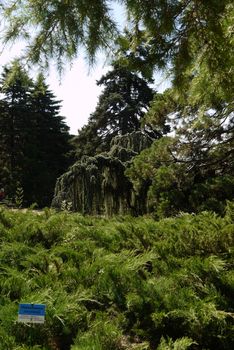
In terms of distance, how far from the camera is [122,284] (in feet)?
11.7

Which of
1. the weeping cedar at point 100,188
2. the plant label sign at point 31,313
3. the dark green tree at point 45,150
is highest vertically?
the dark green tree at point 45,150

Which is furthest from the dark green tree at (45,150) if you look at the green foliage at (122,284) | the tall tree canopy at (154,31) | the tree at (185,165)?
the tall tree canopy at (154,31)

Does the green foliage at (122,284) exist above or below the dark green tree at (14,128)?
below

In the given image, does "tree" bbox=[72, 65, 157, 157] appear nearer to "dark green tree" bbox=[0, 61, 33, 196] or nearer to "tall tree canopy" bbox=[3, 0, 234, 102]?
"dark green tree" bbox=[0, 61, 33, 196]

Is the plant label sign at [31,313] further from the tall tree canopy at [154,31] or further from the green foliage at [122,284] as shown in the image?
the tall tree canopy at [154,31]

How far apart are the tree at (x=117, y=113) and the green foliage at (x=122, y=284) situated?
2217cm

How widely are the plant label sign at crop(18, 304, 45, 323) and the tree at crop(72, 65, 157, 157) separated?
2410 centimetres

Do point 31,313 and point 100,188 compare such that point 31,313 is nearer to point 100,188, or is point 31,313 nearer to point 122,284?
point 122,284


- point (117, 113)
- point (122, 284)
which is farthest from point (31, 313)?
point (117, 113)

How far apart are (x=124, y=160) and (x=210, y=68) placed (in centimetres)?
725

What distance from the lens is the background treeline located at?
27438 millimetres

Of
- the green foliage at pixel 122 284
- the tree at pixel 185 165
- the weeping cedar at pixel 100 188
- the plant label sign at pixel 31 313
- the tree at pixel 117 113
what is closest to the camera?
the plant label sign at pixel 31 313

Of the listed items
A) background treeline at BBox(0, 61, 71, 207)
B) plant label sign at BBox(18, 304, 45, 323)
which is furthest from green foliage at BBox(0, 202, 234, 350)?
background treeline at BBox(0, 61, 71, 207)

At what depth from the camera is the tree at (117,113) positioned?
27.2m
